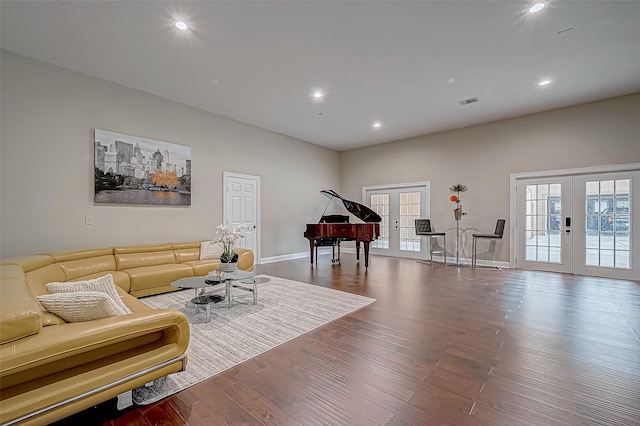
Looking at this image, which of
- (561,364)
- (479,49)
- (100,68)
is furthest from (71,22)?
(561,364)

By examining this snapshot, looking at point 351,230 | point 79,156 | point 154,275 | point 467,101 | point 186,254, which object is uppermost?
point 467,101

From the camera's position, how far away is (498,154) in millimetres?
6234

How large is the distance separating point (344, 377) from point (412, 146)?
682cm

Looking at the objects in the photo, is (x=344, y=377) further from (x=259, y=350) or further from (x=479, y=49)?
(x=479, y=49)

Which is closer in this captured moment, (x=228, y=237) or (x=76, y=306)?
(x=76, y=306)

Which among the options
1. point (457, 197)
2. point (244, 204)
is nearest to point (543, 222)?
point (457, 197)

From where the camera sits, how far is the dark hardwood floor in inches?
63.4

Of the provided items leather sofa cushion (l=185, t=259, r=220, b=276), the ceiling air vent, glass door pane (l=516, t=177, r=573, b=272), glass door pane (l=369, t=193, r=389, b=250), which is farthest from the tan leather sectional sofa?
glass door pane (l=369, t=193, r=389, b=250)

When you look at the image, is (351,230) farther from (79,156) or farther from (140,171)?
→ (79,156)

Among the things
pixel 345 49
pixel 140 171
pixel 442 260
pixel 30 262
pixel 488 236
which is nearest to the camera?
pixel 30 262

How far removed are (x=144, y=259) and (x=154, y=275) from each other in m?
0.54

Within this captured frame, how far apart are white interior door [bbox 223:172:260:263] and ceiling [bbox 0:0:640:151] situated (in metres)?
1.66

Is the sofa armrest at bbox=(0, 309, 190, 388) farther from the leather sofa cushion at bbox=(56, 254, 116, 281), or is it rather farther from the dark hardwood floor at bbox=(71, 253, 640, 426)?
the leather sofa cushion at bbox=(56, 254, 116, 281)

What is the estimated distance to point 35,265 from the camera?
304 cm
